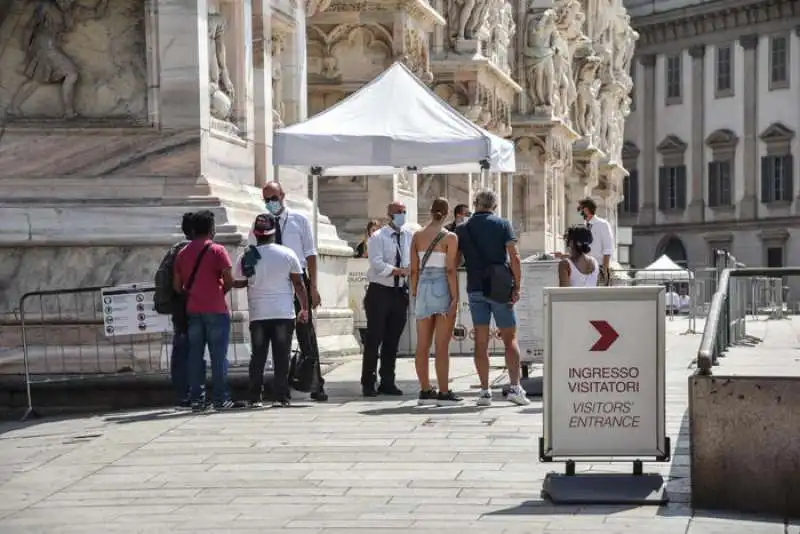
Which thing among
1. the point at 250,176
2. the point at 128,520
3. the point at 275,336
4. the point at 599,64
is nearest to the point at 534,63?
the point at 599,64

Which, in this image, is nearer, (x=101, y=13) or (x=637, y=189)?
(x=101, y=13)

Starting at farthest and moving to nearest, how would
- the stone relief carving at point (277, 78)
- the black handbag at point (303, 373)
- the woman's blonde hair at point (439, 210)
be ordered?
the stone relief carving at point (277, 78) → the black handbag at point (303, 373) → the woman's blonde hair at point (439, 210)

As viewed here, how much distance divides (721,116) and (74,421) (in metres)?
75.7

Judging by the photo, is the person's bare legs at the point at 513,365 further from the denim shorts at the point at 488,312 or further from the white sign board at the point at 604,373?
the white sign board at the point at 604,373

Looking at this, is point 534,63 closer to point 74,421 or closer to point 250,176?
point 250,176

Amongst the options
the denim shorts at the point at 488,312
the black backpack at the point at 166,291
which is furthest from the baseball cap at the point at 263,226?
the denim shorts at the point at 488,312

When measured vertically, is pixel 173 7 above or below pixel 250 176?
above

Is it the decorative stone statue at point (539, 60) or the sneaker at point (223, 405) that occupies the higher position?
the decorative stone statue at point (539, 60)

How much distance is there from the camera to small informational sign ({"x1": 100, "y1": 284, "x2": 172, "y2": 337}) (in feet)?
53.2

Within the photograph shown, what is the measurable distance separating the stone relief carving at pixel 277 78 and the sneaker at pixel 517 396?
21.0 feet

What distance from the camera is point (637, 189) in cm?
9225

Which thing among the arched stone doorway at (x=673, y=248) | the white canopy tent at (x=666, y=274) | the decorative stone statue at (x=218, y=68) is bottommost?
the arched stone doorway at (x=673, y=248)

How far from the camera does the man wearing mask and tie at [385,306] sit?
16.8 metres

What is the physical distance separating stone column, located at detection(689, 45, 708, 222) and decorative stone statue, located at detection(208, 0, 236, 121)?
7221 cm
